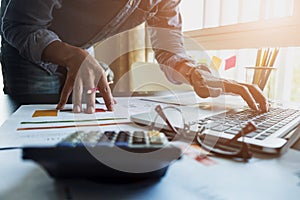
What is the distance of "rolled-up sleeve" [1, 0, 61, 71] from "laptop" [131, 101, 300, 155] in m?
0.37

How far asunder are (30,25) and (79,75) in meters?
0.24

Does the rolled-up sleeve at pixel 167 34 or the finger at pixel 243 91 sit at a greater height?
the rolled-up sleeve at pixel 167 34

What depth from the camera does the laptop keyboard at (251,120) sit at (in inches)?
17.0

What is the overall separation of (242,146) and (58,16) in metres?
0.93

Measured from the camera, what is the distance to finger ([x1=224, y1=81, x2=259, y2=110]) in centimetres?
65

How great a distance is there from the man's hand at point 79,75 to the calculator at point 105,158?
1.17 ft

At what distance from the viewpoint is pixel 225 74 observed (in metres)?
1.52

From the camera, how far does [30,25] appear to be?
74 centimetres

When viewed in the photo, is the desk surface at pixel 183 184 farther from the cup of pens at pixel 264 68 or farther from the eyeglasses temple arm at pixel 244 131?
the cup of pens at pixel 264 68

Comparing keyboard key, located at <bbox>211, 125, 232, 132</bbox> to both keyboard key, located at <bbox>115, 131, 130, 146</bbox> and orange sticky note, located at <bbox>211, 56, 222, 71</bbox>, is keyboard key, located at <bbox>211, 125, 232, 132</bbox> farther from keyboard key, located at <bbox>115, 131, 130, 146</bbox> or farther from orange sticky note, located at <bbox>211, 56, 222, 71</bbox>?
orange sticky note, located at <bbox>211, 56, 222, 71</bbox>

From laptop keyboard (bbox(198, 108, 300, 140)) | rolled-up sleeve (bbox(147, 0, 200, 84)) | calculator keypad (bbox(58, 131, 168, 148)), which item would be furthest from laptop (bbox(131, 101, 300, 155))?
rolled-up sleeve (bbox(147, 0, 200, 84))

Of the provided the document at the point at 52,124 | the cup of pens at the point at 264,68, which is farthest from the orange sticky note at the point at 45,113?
the cup of pens at the point at 264,68

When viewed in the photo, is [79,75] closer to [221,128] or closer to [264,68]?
[221,128]

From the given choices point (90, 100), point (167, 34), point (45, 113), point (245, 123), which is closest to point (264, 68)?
point (167, 34)
